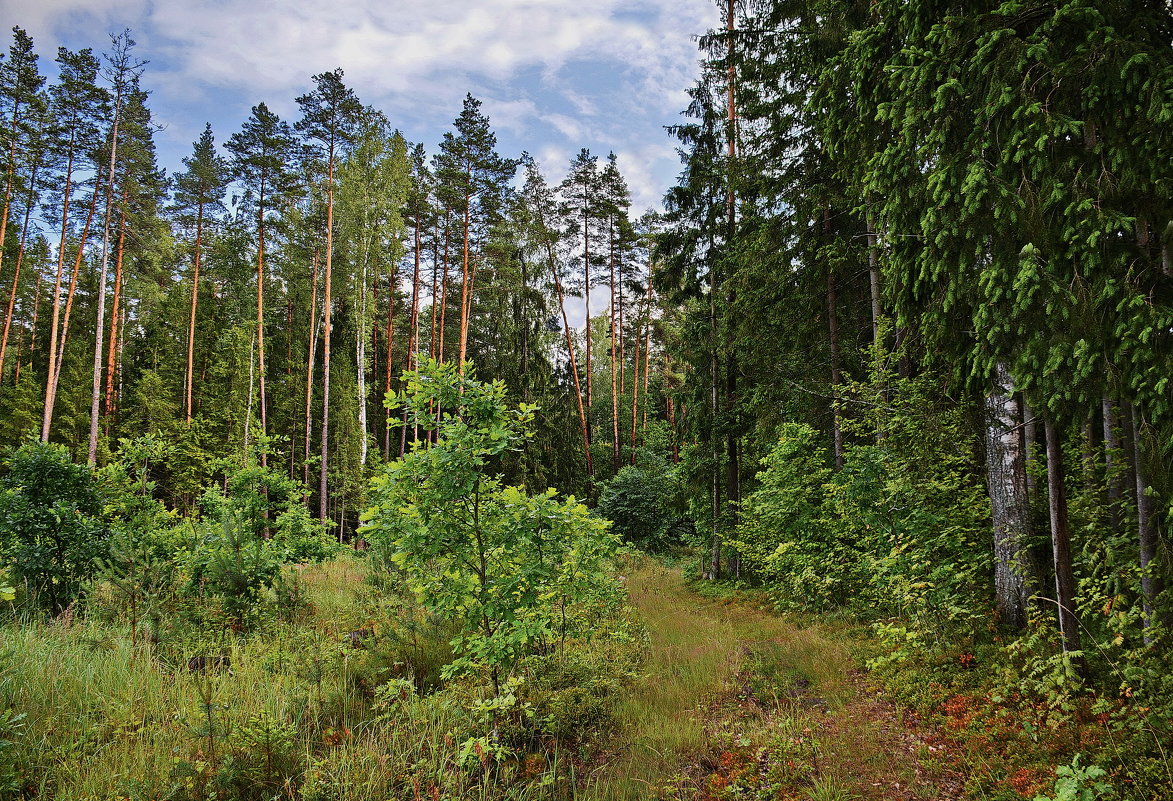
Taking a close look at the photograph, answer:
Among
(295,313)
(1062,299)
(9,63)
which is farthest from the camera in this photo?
(295,313)

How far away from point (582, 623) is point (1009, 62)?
573 cm

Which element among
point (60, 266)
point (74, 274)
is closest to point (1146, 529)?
point (60, 266)

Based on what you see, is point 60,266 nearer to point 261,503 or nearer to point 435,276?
point 435,276

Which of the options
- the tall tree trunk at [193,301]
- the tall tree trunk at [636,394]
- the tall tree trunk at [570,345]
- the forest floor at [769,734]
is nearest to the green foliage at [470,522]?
the forest floor at [769,734]

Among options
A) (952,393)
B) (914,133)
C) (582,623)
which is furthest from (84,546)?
(952,393)

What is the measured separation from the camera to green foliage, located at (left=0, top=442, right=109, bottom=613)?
5363 millimetres

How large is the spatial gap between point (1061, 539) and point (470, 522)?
4.61 m

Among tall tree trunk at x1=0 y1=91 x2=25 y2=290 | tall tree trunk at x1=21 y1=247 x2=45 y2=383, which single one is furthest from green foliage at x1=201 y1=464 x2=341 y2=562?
tall tree trunk at x1=21 y1=247 x2=45 y2=383

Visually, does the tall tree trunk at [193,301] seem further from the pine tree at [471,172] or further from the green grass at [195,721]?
the green grass at [195,721]

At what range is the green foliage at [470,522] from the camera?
3.54 m

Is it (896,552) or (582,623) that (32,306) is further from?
(896,552)

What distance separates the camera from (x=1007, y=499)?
4.79 meters

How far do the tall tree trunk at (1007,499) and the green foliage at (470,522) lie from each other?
171 inches

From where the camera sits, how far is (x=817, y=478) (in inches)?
Result: 346
